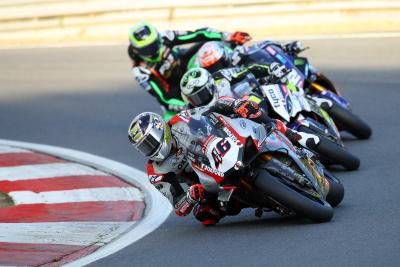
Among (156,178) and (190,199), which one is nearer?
(190,199)

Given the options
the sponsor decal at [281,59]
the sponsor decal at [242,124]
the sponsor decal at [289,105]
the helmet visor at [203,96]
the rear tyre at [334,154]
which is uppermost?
the sponsor decal at [281,59]

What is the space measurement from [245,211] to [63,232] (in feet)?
5.28

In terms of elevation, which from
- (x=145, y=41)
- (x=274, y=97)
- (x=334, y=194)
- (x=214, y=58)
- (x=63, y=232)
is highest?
(x=145, y=41)

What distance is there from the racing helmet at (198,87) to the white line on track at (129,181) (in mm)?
1023

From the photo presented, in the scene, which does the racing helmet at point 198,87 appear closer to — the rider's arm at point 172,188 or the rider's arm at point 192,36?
the rider's arm at point 172,188

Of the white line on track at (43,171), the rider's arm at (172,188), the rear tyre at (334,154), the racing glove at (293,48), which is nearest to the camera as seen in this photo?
the rider's arm at (172,188)

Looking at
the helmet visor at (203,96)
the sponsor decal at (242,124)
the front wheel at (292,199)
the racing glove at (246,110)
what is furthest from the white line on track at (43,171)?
the front wheel at (292,199)

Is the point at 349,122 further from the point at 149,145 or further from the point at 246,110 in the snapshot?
the point at 149,145

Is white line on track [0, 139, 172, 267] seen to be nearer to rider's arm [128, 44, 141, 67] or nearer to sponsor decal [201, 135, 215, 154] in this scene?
sponsor decal [201, 135, 215, 154]

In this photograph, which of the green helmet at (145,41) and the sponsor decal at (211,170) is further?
the green helmet at (145,41)

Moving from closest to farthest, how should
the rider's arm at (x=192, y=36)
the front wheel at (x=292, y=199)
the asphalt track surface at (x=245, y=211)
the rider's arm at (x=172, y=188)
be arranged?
the asphalt track surface at (x=245, y=211) → the front wheel at (x=292, y=199) → the rider's arm at (x=172, y=188) → the rider's arm at (x=192, y=36)

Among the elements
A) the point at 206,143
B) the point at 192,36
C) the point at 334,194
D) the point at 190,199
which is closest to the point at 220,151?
the point at 206,143

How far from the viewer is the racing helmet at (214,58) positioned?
11.3 metres

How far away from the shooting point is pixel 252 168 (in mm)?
7816
